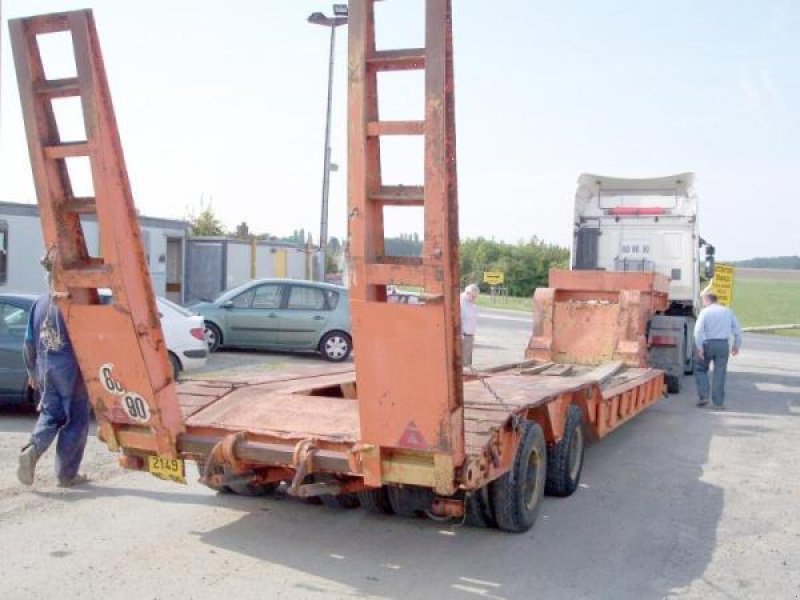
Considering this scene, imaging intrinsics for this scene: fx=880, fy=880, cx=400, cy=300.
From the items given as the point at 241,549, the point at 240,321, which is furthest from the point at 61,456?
the point at 240,321

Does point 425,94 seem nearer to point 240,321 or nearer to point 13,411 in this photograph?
point 13,411

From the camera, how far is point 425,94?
15.3ft

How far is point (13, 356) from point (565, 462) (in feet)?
20.5

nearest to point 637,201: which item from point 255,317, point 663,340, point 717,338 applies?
point 663,340

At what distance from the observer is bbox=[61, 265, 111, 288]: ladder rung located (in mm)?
5391

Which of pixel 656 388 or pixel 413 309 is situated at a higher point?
pixel 413 309

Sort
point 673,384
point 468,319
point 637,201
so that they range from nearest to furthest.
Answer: point 468,319
point 673,384
point 637,201

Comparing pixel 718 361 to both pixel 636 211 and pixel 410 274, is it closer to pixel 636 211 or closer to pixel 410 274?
pixel 636 211

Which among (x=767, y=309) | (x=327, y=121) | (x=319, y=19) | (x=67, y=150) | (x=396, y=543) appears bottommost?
(x=767, y=309)

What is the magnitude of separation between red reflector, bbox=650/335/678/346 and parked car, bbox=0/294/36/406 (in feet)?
29.9

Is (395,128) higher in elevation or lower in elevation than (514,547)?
higher

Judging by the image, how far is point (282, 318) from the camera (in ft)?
54.6

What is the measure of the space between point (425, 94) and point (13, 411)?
25.2 ft

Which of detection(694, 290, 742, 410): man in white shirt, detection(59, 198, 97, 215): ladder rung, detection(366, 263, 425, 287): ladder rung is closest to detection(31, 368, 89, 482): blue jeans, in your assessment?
detection(59, 198, 97, 215): ladder rung
